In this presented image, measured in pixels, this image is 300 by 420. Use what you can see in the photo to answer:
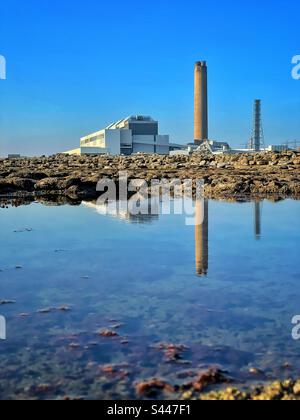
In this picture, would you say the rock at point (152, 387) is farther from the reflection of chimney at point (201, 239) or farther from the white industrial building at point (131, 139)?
the white industrial building at point (131, 139)

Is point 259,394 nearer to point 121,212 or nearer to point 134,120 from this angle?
point 121,212

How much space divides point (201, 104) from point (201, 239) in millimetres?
83701

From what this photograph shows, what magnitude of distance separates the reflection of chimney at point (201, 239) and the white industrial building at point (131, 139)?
75787 millimetres

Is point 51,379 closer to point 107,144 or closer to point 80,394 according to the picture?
point 80,394

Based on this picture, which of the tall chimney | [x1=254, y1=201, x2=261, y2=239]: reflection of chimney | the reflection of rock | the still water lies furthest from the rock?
the tall chimney

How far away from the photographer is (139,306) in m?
4.58

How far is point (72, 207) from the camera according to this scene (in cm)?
1328

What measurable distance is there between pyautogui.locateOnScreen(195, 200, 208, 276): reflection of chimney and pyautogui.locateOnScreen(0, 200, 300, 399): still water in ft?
0.10

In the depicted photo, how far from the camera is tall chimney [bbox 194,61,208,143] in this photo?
293ft

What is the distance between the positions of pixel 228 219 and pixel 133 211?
2658 mm

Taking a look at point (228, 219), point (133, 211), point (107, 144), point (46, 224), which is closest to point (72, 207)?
point (133, 211)

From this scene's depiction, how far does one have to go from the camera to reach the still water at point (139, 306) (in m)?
3.23

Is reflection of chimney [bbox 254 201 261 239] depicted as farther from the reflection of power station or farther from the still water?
the still water

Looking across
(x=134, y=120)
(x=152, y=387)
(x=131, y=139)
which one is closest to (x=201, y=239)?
(x=152, y=387)
